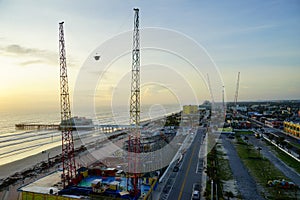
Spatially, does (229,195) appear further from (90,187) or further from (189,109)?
(189,109)

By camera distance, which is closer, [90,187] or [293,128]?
[90,187]

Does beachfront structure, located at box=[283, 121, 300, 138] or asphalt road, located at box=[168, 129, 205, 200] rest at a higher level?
beachfront structure, located at box=[283, 121, 300, 138]

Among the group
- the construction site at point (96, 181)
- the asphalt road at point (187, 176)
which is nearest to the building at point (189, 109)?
the asphalt road at point (187, 176)

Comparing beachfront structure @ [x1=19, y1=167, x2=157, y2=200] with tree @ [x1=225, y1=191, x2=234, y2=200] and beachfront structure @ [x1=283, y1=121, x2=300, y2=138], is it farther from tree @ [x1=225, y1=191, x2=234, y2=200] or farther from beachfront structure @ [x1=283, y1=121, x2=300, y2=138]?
beachfront structure @ [x1=283, y1=121, x2=300, y2=138]

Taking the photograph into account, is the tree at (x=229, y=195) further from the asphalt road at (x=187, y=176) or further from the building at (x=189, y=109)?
the building at (x=189, y=109)

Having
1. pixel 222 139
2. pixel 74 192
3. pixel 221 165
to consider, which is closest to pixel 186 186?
pixel 221 165

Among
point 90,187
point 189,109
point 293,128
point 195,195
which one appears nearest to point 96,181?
point 90,187

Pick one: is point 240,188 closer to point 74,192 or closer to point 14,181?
point 74,192

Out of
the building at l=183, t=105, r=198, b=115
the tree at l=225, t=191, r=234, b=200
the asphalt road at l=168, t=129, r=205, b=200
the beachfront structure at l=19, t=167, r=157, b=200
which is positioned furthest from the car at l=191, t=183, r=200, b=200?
the building at l=183, t=105, r=198, b=115
